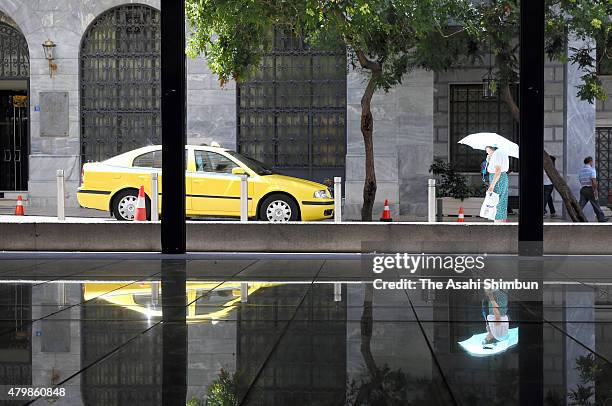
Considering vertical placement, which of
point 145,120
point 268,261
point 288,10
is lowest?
point 268,261

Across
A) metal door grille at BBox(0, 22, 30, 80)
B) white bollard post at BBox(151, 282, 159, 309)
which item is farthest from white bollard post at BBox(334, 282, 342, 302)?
metal door grille at BBox(0, 22, 30, 80)

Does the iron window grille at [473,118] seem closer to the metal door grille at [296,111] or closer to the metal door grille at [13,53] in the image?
the metal door grille at [296,111]

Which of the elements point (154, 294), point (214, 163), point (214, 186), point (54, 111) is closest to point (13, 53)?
point (54, 111)

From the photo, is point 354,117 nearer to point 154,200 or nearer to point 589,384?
point 154,200

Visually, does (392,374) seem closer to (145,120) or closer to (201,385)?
(201,385)

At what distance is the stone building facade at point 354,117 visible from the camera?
2464 cm

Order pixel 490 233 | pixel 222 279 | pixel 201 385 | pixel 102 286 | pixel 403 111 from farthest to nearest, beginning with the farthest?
1. pixel 403 111
2. pixel 490 233
3. pixel 222 279
4. pixel 102 286
5. pixel 201 385

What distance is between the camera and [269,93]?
25.7 metres

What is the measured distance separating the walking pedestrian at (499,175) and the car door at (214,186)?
6053mm

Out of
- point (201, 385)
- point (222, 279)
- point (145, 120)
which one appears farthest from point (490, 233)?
point (145, 120)

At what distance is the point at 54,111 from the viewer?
26156 millimetres

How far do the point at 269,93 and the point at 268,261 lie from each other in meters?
14.0

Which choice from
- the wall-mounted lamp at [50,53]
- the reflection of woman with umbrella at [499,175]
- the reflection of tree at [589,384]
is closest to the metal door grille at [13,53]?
the wall-mounted lamp at [50,53]

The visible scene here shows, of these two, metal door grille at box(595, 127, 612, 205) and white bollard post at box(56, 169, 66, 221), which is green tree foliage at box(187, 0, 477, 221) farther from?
metal door grille at box(595, 127, 612, 205)
